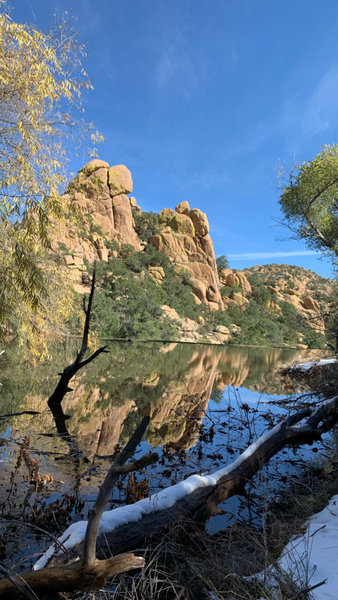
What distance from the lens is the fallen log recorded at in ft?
7.06

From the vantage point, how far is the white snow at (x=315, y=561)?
172cm

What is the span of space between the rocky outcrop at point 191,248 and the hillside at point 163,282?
0.17 meters

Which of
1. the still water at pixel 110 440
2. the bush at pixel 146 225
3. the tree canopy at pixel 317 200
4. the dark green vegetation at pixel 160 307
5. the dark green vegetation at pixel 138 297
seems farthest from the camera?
the bush at pixel 146 225

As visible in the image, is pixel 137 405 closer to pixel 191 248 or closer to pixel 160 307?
pixel 160 307

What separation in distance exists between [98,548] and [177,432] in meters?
4.01

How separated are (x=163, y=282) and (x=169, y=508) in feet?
147

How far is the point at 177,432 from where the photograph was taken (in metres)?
6.01

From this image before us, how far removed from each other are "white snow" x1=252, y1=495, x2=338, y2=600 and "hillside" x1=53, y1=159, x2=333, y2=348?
25.3 metres

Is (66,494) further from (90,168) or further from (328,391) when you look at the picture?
(90,168)

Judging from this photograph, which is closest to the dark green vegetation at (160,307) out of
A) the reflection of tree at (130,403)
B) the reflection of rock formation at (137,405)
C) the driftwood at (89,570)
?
the reflection of tree at (130,403)

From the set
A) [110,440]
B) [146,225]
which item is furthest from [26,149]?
[146,225]

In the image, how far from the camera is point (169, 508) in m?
2.65

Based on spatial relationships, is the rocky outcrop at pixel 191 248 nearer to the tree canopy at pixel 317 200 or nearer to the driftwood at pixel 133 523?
Answer: the tree canopy at pixel 317 200

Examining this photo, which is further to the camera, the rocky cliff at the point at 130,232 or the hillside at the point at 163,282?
the rocky cliff at the point at 130,232
